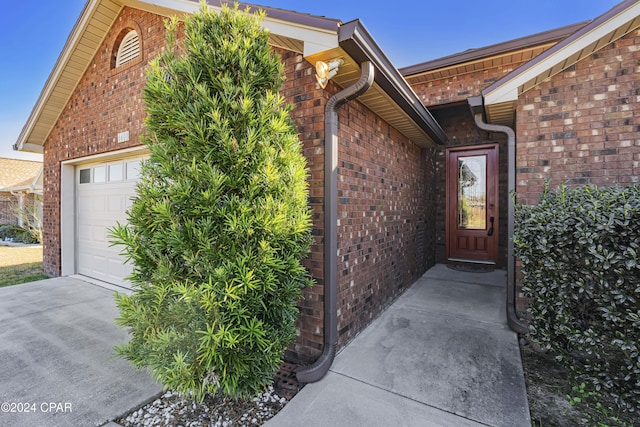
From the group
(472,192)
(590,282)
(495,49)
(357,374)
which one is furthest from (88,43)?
(472,192)

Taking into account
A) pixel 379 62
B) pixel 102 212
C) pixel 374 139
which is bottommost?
pixel 102 212

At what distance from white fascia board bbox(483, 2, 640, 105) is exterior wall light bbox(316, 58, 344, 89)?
2.17 metres

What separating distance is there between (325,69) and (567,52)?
2830 mm

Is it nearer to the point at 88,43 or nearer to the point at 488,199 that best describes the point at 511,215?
the point at 488,199

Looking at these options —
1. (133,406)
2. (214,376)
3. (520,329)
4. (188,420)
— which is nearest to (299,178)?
(214,376)

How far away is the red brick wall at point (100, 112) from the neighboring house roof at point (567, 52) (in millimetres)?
4861

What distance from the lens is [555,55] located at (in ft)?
11.1

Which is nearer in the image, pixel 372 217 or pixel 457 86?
pixel 372 217

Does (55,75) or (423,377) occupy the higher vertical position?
(55,75)

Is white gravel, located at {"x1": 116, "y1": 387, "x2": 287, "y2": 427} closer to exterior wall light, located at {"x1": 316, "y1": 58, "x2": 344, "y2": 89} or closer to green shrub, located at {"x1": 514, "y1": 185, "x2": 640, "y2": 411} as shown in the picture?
green shrub, located at {"x1": 514, "y1": 185, "x2": 640, "y2": 411}

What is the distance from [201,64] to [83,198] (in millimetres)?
6035

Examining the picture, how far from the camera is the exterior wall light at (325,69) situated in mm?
2565

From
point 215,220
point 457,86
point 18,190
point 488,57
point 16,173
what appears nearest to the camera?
point 215,220

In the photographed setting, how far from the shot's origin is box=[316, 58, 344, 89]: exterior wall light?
257 centimetres
